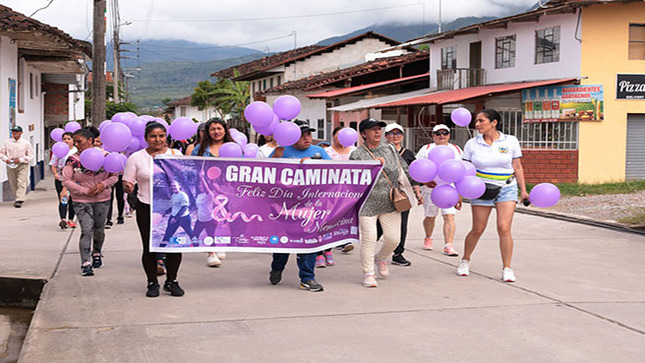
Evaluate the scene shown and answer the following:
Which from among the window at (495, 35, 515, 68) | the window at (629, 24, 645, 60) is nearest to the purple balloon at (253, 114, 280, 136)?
the window at (629, 24, 645, 60)

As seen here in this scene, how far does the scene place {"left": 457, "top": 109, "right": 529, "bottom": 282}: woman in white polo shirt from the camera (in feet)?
23.7

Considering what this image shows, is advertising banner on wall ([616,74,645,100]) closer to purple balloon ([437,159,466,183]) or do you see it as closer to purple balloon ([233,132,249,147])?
purple balloon ([233,132,249,147])

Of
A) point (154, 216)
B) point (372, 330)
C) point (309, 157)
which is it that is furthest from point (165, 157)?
point (372, 330)

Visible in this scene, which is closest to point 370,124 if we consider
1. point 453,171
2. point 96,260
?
point 453,171

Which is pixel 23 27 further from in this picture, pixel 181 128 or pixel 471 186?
pixel 471 186

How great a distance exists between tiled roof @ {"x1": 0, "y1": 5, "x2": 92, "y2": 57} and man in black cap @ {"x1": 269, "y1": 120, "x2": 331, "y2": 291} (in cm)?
958

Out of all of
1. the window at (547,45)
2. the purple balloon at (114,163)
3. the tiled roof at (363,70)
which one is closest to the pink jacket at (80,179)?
the purple balloon at (114,163)

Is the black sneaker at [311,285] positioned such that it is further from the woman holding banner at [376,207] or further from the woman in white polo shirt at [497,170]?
the woman in white polo shirt at [497,170]

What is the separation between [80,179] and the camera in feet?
25.5

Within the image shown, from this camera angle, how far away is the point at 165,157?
671cm

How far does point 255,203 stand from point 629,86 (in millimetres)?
17976

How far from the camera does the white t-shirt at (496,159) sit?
7227 mm

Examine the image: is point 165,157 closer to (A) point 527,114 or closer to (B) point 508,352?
(B) point 508,352

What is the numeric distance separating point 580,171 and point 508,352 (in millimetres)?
18158
